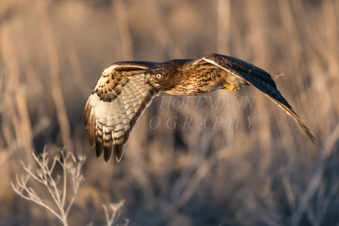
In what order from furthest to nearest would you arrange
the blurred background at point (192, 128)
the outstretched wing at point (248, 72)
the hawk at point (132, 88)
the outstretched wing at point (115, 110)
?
the blurred background at point (192, 128), the outstretched wing at point (115, 110), the hawk at point (132, 88), the outstretched wing at point (248, 72)

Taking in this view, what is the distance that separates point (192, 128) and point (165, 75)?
36.5 feet

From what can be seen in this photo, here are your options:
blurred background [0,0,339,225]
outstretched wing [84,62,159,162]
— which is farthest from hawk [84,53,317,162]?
blurred background [0,0,339,225]

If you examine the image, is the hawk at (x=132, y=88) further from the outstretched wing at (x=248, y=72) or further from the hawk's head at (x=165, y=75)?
the outstretched wing at (x=248, y=72)

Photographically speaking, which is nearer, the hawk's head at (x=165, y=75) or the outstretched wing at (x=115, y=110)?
the hawk's head at (x=165, y=75)

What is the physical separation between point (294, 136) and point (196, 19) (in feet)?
25.4

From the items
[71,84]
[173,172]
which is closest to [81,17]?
[71,84]

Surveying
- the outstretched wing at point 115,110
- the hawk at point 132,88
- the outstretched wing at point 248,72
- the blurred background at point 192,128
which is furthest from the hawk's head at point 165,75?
the blurred background at point 192,128

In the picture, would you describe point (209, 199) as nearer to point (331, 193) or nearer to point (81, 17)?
point (331, 193)

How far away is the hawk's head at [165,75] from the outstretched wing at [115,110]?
1045 millimetres

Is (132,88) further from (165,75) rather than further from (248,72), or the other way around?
(248,72)

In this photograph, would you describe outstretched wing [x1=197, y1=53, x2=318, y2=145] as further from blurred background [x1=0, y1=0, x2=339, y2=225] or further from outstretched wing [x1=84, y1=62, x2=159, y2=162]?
blurred background [x1=0, y1=0, x2=339, y2=225]

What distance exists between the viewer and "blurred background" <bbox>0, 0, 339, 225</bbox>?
53.9 ft

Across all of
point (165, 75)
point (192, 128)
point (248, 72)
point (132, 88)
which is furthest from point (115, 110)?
point (192, 128)

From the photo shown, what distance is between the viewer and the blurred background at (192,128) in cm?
1642
